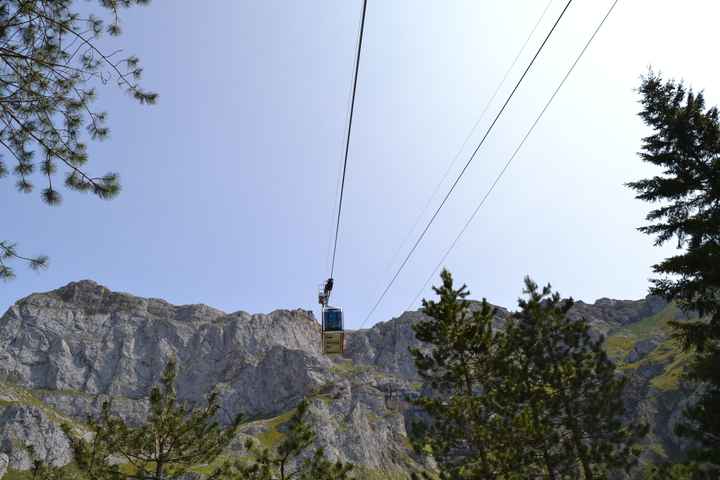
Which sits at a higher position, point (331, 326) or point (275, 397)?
point (275, 397)

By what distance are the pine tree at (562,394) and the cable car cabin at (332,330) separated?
361 inches

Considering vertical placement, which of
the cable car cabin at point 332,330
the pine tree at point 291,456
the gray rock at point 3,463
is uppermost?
the cable car cabin at point 332,330

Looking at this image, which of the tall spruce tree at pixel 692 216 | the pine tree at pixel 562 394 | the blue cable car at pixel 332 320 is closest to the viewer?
the tall spruce tree at pixel 692 216

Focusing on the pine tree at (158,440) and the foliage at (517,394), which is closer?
the pine tree at (158,440)

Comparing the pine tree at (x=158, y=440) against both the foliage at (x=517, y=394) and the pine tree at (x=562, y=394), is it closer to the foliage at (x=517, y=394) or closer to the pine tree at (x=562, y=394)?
the foliage at (x=517, y=394)

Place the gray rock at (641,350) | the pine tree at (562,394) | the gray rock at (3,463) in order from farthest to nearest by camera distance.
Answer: the gray rock at (641,350)
the gray rock at (3,463)
the pine tree at (562,394)

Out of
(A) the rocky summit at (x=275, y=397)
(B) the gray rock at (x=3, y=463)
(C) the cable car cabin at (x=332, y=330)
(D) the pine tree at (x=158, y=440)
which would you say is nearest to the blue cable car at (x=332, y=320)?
(C) the cable car cabin at (x=332, y=330)

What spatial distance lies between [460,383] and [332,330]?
25.7 feet

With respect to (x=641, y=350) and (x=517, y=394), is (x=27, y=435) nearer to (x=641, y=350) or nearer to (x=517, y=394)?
(x=517, y=394)

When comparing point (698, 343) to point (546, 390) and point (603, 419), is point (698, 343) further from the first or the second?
point (603, 419)

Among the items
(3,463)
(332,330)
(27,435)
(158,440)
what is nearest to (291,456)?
(158,440)

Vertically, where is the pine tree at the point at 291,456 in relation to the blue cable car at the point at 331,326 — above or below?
below

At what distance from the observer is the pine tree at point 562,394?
24.4m

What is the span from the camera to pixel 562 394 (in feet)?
88.7
